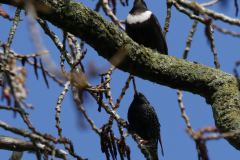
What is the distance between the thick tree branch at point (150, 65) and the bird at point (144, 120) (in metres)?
1.33

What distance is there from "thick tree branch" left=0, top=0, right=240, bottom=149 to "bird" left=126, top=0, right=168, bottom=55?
1.14 metres

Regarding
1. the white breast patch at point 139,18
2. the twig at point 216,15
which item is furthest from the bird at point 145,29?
the twig at point 216,15

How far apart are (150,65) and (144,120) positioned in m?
1.63

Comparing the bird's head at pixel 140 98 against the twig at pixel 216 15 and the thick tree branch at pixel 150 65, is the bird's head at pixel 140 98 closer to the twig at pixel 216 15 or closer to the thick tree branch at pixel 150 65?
the thick tree branch at pixel 150 65

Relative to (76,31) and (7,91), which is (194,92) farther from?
(7,91)

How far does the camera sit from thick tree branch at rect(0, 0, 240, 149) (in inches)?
85.3

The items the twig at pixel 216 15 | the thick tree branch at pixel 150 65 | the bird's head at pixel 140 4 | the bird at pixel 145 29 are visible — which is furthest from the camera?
the bird's head at pixel 140 4

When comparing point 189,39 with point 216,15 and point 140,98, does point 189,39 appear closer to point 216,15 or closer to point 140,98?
point 140,98

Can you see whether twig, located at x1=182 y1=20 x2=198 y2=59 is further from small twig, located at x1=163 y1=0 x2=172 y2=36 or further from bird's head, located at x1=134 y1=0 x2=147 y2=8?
bird's head, located at x1=134 y1=0 x2=147 y2=8

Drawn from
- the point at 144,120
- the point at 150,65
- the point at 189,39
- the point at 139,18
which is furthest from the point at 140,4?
the point at 150,65

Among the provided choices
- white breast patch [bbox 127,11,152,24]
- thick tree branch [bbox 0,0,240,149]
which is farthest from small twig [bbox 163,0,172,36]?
thick tree branch [bbox 0,0,240,149]

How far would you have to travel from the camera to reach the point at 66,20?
7.02 feet

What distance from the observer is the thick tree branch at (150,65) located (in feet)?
7.11

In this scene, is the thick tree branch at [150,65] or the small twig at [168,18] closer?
the thick tree branch at [150,65]
